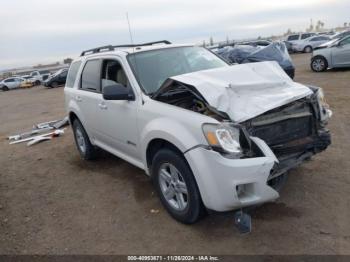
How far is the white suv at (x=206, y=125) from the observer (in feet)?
10.9

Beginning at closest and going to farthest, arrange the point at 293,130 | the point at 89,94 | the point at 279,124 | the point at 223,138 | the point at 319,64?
the point at 223,138
the point at 279,124
the point at 293,130
the point at 89,94
the point at 319,64

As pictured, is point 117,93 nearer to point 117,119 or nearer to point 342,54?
point 117,119

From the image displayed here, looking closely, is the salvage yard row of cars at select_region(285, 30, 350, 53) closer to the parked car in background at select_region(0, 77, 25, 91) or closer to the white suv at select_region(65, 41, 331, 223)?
the parked car in background at select_region(0, 77, 25, 91)

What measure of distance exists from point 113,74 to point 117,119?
669 mm

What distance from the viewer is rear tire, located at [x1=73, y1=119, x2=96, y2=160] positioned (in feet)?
20.7

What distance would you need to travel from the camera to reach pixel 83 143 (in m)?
6.50

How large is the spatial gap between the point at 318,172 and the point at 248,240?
186cm

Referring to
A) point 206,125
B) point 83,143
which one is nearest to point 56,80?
point 83,143

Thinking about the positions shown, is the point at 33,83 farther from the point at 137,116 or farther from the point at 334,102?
Result: the point at 137,116

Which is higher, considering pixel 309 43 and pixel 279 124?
pixel 279 124

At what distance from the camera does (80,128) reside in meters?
6.40

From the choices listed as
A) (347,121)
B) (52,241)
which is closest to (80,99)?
(52,241)

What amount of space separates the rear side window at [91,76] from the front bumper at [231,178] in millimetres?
2592

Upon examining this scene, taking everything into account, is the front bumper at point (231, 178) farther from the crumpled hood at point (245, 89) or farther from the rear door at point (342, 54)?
the rear door at point (342, 54)
